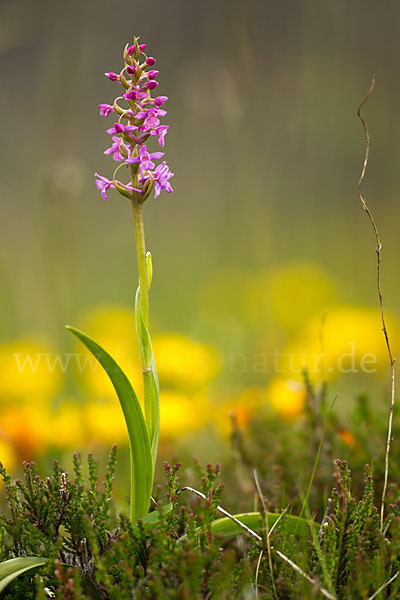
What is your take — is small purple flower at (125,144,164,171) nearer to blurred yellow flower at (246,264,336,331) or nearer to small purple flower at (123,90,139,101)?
small purple flower at (123,90,139,101)

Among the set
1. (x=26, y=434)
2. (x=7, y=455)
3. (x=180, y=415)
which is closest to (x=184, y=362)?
(x=180, y=415)

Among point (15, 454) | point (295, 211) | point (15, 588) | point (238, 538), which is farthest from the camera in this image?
point (295, 211)

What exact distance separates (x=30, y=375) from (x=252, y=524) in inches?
64.6

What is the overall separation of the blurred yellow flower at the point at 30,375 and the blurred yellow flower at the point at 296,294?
3.51ft

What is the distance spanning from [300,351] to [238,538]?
1619 mm

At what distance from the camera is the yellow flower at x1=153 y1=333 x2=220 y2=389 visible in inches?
82.7

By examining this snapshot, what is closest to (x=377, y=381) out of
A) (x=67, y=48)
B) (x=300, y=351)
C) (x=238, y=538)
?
(x=300, y=351)

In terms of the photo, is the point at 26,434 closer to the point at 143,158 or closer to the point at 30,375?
the point at 30,375

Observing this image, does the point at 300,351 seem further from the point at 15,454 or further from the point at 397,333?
the point at 15,454

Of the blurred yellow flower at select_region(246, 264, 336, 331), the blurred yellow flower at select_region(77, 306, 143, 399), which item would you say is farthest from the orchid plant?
the blurred yellow flower at select_region(246, 264, 336, 331)

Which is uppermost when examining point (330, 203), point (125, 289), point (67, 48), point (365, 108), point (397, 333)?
point (365, 108)

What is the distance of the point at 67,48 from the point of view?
201 cm

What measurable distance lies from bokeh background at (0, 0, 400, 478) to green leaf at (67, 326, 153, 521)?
70cm

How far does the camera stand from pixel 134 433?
80cm
